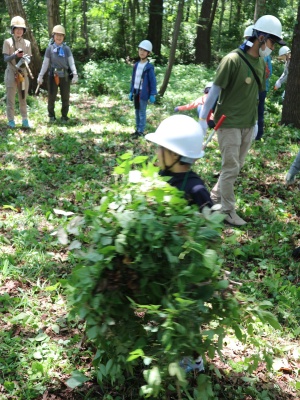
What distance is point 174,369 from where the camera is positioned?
6.52ft

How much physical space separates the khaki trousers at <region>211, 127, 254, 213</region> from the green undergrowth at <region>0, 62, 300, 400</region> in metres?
0.43

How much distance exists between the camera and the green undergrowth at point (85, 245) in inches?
123

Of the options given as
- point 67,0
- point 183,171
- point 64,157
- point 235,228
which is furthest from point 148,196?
point 67,0

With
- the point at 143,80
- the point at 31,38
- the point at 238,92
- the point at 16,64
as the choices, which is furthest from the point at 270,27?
the point at 31,38

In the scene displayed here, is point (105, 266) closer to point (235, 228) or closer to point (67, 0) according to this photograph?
point (235, 228)

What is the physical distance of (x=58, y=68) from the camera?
9.74 metres

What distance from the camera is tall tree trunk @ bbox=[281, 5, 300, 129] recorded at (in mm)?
9273

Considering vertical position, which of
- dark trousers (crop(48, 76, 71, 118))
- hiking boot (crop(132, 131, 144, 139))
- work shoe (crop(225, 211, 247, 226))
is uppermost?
dark trousers (crop(48, 76, 71, 118))

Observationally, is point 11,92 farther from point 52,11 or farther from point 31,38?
point 52,11

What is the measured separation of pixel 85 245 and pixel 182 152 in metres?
2.26

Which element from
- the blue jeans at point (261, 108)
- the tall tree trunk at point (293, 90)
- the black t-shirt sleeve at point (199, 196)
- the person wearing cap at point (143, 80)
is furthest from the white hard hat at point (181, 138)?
the tall tree trunk at point (293, 90)

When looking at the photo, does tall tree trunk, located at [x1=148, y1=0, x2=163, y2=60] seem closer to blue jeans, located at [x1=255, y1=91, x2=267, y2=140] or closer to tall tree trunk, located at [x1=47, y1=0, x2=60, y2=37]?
tall tree trunk, located at [x1=47, y1=0, x2=60, y2=37]

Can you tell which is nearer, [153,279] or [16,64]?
[153,279]

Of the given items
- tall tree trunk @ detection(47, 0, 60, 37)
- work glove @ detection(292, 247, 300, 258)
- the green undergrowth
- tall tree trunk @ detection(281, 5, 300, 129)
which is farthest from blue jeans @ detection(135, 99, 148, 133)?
tall tree trunk @ detection(47, 0, 60, 37)
